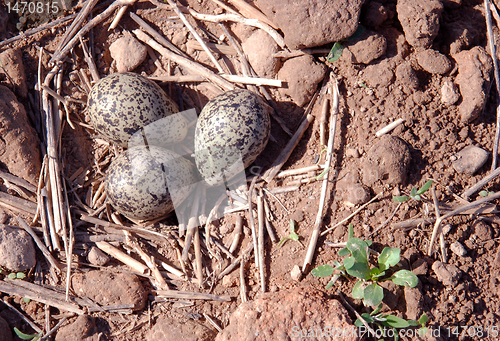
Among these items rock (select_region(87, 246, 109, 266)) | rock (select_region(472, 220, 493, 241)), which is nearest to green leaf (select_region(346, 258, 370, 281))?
rock (select_region(472, 220, 493, 241))

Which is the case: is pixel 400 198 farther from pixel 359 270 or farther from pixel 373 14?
pixel 373 14

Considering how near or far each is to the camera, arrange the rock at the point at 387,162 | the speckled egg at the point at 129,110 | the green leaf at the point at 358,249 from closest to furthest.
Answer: the green leaf at the point at 358,249, the rock at the point at 387,162, the speckled egg at the point at 129,110

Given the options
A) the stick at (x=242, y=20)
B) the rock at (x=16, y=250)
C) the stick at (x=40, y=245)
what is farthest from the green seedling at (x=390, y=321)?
the rock at (x=16, y=250)

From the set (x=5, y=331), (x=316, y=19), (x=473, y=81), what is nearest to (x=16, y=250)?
(x=5, y=331)

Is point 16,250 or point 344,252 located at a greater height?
point 16,250

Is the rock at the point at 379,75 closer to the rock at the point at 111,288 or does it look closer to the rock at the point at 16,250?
the rock at the point at 111,288

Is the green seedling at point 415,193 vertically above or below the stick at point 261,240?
above

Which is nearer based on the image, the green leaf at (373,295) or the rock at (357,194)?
the green leaf at (373,295)
